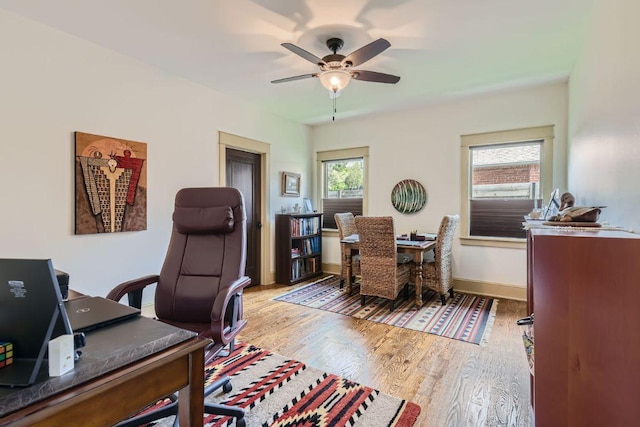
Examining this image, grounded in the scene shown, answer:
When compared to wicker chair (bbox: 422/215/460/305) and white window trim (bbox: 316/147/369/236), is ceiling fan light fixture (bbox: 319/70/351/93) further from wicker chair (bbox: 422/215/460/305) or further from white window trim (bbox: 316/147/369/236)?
white window trim (bbox: 316/147/369/236)

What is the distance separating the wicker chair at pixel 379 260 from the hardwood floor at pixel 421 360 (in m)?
0.48

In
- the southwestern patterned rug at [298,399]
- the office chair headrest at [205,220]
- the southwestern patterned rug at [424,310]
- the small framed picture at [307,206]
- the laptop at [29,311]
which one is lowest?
the southwestern patterned rug at [298,399]

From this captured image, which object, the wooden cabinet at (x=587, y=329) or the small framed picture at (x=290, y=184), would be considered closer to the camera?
the wooden cabinet at (x=587, y=329)

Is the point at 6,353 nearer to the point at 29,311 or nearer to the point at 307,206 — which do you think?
the point at 29,311

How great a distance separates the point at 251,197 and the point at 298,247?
111cm

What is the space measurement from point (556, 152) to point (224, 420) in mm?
4302

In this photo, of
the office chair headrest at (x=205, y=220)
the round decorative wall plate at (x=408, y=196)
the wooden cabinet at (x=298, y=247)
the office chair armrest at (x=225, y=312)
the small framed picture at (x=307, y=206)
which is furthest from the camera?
the small framed picture at (x=307, y=206)

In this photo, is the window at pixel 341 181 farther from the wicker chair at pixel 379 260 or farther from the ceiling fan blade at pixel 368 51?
the ceiling fan blade at pixel 368 51

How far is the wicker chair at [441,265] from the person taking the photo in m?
3.54

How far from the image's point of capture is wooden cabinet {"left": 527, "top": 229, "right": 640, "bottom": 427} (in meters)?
0.87

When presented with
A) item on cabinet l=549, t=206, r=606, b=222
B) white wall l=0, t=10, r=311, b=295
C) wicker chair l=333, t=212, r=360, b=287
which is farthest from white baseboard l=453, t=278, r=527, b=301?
white wall l=0, t=10, r=311, b=295

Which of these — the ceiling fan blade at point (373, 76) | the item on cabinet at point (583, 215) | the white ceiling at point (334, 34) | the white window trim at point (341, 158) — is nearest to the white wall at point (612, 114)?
the item on cabinet at point (583, 215)

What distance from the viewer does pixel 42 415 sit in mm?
623

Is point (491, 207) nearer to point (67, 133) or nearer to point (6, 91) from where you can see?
point (67, 133)
